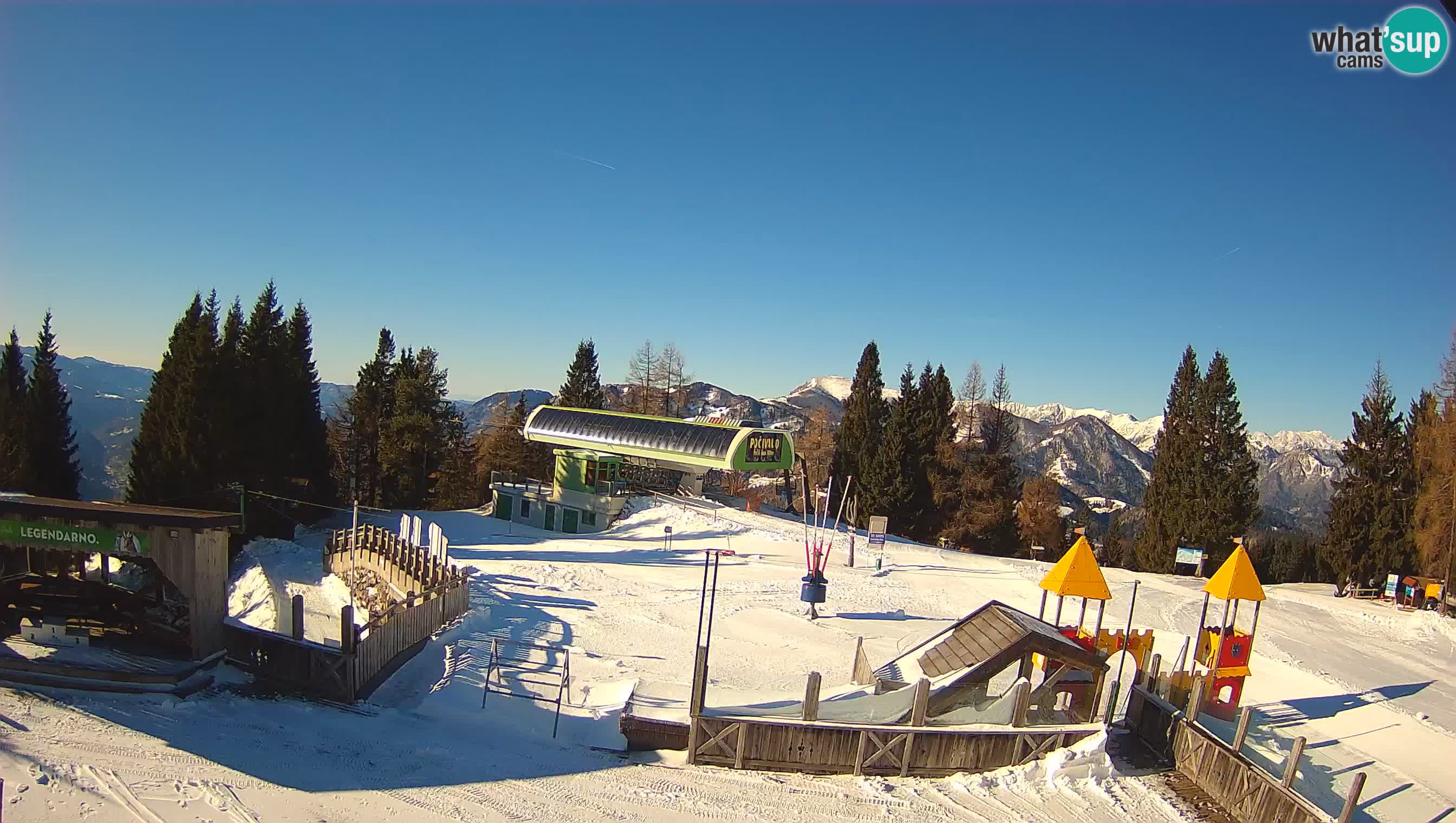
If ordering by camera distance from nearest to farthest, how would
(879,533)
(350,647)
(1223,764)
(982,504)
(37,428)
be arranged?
(1223,764)
(350,647)
(879,533)
(37,428)
(982,504)

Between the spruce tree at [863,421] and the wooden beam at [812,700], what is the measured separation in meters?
33.8

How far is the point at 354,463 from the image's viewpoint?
137 ft

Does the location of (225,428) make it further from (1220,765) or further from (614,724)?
(1220,765)

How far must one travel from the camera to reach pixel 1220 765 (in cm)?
1074

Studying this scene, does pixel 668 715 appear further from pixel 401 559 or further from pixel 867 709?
pixel 401 559

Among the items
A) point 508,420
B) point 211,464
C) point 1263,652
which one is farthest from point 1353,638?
point 508,420

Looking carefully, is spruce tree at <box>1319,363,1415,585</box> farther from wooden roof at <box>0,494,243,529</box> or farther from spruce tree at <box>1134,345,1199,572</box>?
wooden roof at <box>0,494,243,529</box>

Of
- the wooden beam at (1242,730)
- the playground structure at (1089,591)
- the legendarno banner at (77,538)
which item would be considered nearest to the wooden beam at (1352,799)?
the wooden beam at (1242,730)

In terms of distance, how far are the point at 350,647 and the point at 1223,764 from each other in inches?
495

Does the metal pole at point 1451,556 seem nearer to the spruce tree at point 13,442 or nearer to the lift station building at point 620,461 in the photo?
the lift station building at point 620,461

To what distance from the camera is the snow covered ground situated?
842 cm

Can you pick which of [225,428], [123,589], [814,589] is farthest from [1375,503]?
[225,428]

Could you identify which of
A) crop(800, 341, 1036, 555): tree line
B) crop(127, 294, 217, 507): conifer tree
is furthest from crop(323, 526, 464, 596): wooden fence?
crop(800, 341, 1036, 555): tree line

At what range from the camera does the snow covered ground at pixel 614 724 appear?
27.6 feet
